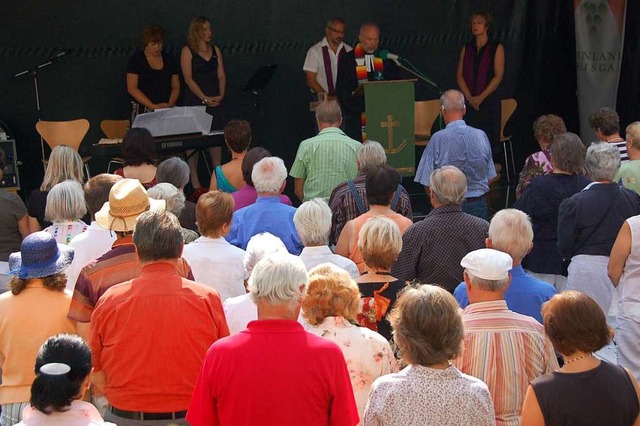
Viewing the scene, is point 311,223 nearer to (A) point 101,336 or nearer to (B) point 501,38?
(A) point 101,336

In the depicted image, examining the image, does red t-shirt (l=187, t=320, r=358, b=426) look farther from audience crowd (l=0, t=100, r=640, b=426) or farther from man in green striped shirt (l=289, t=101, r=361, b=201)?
man in green striped shirt (l=289, t=101, r=361, b=201)

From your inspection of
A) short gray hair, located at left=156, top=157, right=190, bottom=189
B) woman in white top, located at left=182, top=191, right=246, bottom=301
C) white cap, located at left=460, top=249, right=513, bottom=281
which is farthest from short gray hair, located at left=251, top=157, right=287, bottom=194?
white cap, located at left=460, top=249, right=513, bottom=281

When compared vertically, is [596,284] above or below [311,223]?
below

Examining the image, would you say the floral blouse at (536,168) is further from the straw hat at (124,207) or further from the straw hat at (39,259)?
the straw hat at (39,259)

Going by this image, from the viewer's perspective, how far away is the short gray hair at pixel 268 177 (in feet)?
18.9

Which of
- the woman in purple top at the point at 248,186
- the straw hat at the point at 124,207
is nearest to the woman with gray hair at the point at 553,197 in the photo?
the woman in purple top at the point at 248,186

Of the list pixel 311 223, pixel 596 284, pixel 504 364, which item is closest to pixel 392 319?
pixel 504 364

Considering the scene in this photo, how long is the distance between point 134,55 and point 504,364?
23.4 feet

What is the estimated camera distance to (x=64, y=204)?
5383 millimetres

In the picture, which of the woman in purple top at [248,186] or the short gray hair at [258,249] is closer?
the short gray hair at [258,249]

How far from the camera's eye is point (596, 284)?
18.7 feet

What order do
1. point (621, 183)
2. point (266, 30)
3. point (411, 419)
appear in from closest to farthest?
point (411, 419), point (621, 183), point (266, 30)

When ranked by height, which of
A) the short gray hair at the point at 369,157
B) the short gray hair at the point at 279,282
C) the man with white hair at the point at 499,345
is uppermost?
the short gray hair at the point at 279,282

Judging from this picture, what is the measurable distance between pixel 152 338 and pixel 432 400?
108 cm
